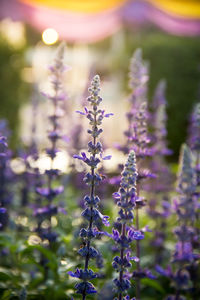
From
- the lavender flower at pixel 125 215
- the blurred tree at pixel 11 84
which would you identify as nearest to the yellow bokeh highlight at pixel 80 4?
the blurred tree at pixel 11 84

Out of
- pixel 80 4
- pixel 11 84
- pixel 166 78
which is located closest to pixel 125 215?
pixel 11 84

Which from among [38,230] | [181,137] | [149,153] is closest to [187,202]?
[149,153]

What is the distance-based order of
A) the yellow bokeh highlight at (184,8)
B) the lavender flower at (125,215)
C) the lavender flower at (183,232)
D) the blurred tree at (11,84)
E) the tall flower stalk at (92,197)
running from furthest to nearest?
the yellow bokeh highlight at (184,8)
the blurred tree at (11,84)
the lavender flower at (183,232)
the tall flower stalk at (92,197)
the lavender flower at (125,215)

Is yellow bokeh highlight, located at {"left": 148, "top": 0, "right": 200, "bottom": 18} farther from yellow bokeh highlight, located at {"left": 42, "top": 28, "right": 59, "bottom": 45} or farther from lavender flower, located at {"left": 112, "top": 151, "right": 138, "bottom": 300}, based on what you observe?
lavender flower, located at {"left": 112, "top": 151, "right": 138, "bottom": 300}

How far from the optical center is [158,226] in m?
5.16

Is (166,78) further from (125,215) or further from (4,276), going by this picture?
(125,215)

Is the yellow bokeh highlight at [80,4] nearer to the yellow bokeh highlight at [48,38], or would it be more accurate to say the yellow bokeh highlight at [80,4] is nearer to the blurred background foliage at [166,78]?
the blurred background foliage at [166,78]

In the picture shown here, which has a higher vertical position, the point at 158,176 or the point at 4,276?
the point at 158,176

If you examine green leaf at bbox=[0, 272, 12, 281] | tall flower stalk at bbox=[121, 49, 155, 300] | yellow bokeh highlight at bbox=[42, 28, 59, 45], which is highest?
yellow bokeh highlight at bbox=[42, 28, 59, 45]

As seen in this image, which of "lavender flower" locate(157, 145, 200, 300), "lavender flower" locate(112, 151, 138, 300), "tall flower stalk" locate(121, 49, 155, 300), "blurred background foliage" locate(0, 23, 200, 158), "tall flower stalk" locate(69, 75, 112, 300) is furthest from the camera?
"blurred background foliage" locate(0, 23, 200, 158)

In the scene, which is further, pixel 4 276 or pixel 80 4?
pixel 80 4

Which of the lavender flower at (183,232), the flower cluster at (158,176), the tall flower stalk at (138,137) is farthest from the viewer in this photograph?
the flower cluster at (158,176)

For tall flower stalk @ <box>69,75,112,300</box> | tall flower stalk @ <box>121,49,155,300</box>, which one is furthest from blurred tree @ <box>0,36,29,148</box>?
tall flower stalk @ <box>69,75,112,300</box>

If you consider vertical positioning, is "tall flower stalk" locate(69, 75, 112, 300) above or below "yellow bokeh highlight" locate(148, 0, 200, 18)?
below
